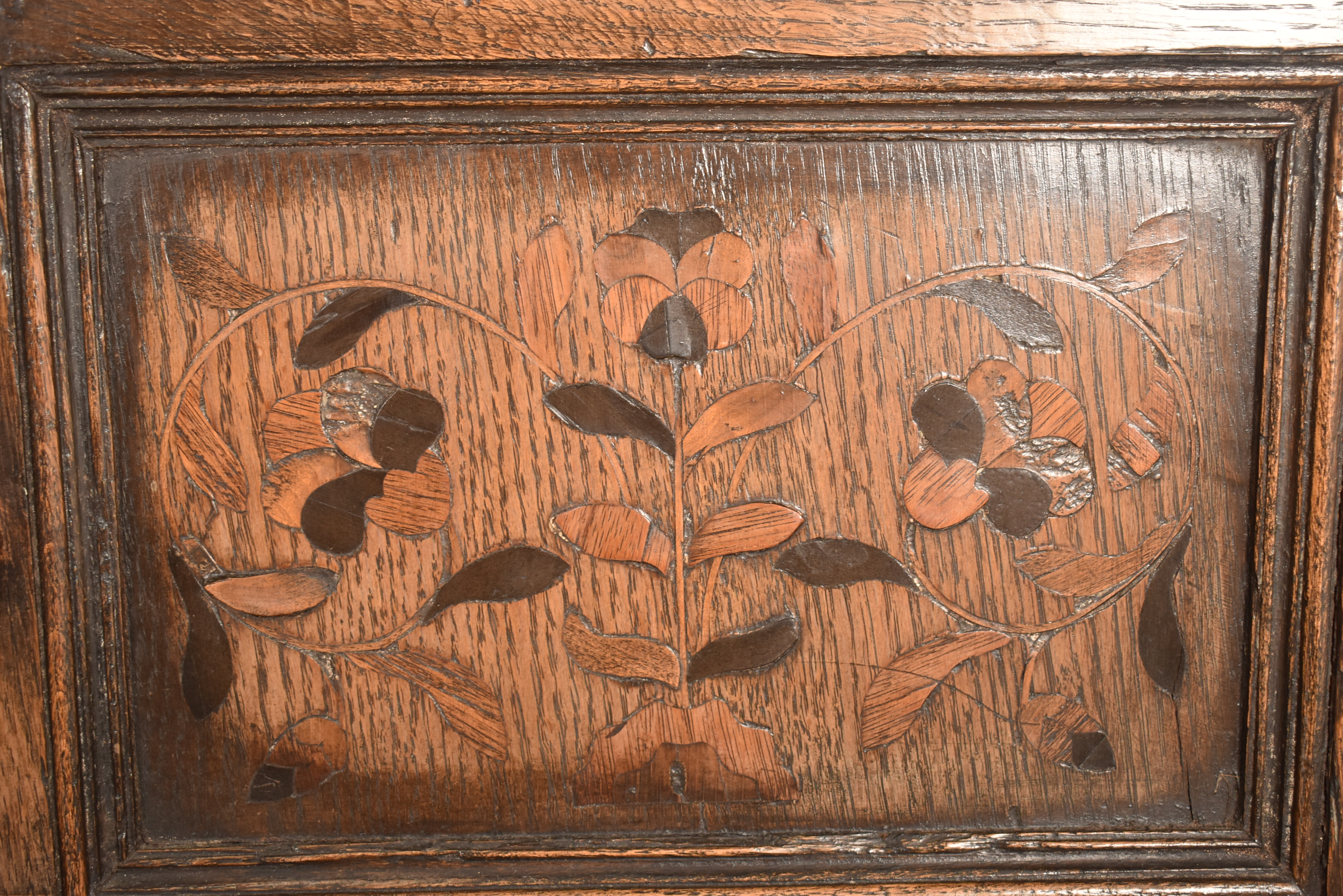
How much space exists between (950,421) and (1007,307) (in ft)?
0.21

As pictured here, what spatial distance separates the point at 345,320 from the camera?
1.39 ft

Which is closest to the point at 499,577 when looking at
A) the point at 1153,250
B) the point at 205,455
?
the point at 205,455

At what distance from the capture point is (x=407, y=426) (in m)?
0.43

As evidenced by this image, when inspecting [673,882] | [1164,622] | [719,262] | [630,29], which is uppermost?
[630,29]

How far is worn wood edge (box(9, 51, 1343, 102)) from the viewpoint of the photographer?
15.8 inches

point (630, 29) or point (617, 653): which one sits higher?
point (630, 29)

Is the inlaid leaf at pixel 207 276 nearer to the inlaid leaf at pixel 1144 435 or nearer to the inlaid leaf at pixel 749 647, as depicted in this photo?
the inlaid leaf at pixel 749 647

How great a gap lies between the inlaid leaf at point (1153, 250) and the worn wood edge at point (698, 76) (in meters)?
0.06

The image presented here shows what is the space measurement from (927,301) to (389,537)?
30 cm

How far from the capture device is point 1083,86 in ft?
1.33

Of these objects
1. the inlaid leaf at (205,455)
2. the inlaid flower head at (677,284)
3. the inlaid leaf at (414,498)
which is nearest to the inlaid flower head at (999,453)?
the inlaid flower head at (677,284)

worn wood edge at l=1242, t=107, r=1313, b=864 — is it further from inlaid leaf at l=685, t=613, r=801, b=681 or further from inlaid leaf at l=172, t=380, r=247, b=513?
inlaid leaf at l=172, t=380, r=247, b=513

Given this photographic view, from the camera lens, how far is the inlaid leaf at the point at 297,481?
43 centimetres

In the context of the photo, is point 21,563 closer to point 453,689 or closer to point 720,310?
point 453,689
